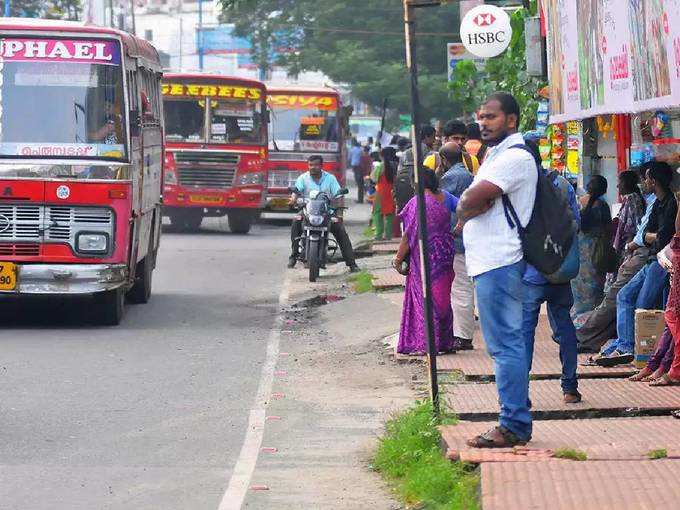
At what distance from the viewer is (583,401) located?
922 cm

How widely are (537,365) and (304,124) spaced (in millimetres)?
21411

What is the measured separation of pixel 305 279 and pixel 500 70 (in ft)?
15.0

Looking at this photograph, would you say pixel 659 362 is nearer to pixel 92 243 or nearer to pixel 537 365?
pixel 537 365

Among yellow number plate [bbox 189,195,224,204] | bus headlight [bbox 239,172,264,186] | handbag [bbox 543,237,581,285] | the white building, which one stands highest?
the white building

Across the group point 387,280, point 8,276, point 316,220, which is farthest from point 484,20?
point 8,276

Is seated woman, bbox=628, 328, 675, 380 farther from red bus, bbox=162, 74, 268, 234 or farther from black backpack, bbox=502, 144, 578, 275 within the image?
red bus, bbox=162, 74, 268, 234

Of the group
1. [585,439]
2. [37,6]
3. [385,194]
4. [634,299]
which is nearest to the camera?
[585,439]

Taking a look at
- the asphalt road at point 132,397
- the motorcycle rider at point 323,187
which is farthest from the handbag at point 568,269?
the motorcycle rider at point 323,187

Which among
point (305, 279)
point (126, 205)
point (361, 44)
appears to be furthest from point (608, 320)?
point (361, 44)

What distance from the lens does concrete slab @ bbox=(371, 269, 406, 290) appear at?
17016 millimetres

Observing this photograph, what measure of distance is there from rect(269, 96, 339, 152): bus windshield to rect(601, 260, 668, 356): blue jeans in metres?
21.1

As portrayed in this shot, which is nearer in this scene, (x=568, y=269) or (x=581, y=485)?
(x=581, y=485)

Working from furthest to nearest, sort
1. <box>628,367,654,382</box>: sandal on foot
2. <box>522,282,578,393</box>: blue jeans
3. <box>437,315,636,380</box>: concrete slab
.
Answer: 1. <box>437,315,636,380</box>: concrete slab
2. <box>628,367,654,382</box>: sandal on foot
3. <box>522,282,578,393</box>: blue jeans

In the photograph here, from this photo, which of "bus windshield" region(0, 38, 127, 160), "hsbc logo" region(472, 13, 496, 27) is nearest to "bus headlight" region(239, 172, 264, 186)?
"hsbc logo" region(472, 13, 496, 27)
